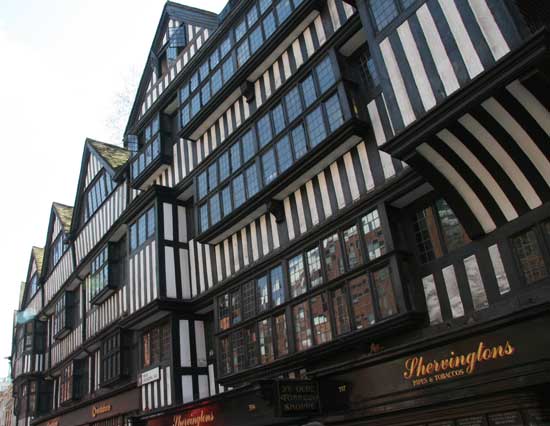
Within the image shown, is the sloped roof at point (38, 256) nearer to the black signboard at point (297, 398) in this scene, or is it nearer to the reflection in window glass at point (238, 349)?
the reflection in window glass at point (238, 349)

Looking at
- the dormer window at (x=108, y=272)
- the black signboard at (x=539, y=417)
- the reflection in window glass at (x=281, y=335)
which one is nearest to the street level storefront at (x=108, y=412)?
the dormer window at (x=108, y=272)

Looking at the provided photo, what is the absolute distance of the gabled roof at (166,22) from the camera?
18609mm

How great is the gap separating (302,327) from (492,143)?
5.28 m

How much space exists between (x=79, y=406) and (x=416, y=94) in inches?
716

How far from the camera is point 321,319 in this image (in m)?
10.3

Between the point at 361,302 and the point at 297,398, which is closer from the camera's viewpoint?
the point at 297,398

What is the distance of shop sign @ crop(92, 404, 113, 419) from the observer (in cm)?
1771

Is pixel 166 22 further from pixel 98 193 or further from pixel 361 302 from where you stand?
→ pixel 361 302

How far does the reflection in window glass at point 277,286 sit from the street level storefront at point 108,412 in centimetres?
715

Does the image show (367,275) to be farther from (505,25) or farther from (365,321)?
(505,25)

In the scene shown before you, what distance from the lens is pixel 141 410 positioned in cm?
1525

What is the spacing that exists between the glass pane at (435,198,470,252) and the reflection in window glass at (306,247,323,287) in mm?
2624

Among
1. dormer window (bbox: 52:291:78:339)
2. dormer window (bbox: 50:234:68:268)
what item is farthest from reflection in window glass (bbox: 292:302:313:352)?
dormer window (bbox: 50:234:68:268)

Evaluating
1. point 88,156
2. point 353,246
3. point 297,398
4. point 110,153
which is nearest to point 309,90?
point 353,246
